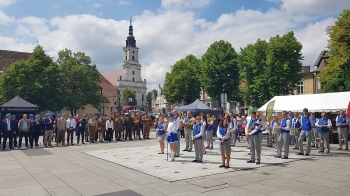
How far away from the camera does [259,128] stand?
11539 mm

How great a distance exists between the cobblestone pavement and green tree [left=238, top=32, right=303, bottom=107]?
2841 centimetres

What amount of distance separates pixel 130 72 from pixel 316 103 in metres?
106

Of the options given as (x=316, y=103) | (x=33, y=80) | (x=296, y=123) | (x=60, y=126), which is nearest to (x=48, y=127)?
(x=60, y=126)

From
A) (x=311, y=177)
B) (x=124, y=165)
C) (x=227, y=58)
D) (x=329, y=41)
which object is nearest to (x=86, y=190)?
(x=124, y=165)

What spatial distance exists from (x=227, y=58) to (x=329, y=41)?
20.0 meters

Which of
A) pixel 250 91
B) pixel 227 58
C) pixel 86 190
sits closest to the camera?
pixel 86 190

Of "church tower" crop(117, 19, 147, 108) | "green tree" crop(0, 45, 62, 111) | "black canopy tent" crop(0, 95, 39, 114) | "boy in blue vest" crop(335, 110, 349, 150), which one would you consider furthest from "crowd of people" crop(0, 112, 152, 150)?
"church tower" crop(117, 19, 147, 108)

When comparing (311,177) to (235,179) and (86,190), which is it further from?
(86,190)

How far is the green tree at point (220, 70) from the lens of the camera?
1871 inches

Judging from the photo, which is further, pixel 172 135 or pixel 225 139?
pixel 172 135

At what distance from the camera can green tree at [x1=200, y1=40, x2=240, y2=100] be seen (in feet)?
156

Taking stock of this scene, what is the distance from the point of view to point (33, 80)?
35281mm

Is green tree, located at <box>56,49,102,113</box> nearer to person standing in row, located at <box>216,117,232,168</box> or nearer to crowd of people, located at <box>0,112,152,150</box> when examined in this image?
crowd of people, located at <box>0,112,152,150</box>

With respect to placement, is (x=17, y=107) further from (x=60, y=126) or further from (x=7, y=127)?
(x=60, y=126)
